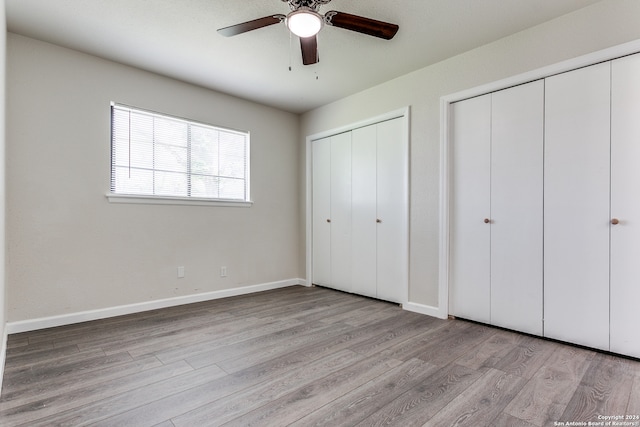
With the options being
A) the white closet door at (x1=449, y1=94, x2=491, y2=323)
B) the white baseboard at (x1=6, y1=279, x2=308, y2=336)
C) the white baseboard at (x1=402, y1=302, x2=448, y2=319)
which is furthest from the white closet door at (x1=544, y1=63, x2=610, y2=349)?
the white baseboard at (x1=6, y1=279, x2=308, y2=336)

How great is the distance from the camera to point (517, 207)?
2.74 m

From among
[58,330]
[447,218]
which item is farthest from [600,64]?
[58,330]

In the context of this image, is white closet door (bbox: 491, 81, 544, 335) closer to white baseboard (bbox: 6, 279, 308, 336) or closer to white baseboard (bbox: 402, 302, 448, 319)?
white baseboard (bbox: 402, 302, 448, 319)

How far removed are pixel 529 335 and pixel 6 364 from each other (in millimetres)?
3823

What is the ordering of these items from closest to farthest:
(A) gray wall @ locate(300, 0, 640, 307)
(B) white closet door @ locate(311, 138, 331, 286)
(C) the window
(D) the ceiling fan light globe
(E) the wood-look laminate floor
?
(E) the wood-look laminate floor, (D) the ceiling fan light globe, (A) gray wall @ locate(300, 0, 640, 307), (C) the window, (B) white closet door @ locate(311, 138, 331, 286)

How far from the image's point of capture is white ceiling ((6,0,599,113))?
235cm

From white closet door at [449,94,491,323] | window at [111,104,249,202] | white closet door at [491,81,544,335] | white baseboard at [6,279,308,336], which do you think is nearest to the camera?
white closet door at [491,81,544,335]

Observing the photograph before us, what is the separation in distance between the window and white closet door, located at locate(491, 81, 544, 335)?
2939mm

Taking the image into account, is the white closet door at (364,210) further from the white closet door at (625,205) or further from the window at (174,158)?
the white closet door at (625,205)

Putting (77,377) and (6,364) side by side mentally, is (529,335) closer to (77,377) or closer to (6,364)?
(77,377)

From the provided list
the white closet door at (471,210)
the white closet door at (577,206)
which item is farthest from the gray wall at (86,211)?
the white closet door at (577,206)

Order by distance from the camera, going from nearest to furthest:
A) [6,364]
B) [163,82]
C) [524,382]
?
[524,382] < [6,364] < [163,82]

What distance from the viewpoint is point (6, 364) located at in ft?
6.91

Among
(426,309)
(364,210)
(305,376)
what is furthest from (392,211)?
(305,376)
